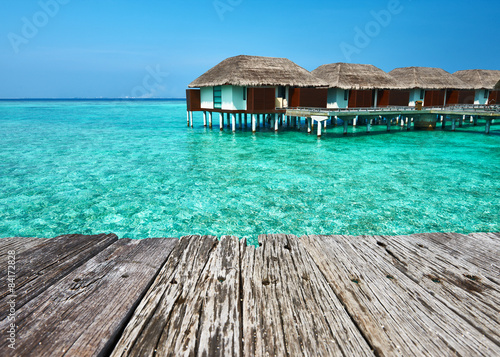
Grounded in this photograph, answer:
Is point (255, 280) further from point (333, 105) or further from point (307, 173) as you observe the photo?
point (333, 105)

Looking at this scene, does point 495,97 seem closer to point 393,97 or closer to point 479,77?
point 479,77

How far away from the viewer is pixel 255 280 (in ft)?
5.46

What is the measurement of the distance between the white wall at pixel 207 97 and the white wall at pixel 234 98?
72.2 inches

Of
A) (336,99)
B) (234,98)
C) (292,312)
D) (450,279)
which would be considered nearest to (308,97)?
(336,99)

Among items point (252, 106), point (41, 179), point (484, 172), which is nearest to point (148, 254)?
point (41, 179)

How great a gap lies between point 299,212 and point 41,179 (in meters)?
9.82

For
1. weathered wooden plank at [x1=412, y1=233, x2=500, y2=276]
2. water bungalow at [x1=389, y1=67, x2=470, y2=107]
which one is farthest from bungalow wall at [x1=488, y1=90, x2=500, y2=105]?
weathered wooden plank at [x1=412, y1=233, x2=500, y2=276]

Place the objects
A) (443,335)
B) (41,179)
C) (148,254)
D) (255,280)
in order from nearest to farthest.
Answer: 1. (443,335)
2. (255,280)
3. (148,254)
4. (41,179)

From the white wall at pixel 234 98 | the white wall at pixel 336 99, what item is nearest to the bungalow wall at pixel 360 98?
the white wall at pixel 336 99

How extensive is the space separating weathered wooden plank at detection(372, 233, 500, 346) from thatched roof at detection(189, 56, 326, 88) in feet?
70.5

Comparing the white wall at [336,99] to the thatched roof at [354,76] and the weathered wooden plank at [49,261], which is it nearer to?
the thatched roof at [354,76]

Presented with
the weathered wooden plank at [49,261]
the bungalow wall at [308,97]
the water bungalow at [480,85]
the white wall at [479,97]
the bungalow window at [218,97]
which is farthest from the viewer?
the white wall at [479,97]

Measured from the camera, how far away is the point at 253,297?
1519 millimetres

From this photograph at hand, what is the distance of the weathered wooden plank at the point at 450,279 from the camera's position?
138cm
